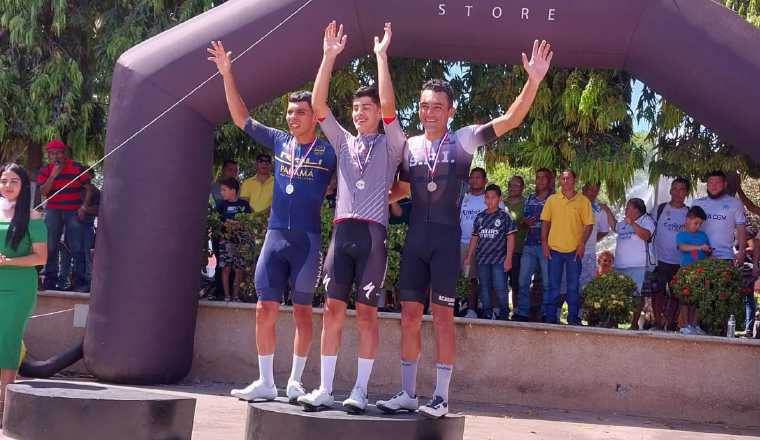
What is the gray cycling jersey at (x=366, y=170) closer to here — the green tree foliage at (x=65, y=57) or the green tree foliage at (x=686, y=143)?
the green tree foliage at (x=686, y=143)

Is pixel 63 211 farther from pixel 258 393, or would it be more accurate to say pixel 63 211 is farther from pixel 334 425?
pixel 334 425

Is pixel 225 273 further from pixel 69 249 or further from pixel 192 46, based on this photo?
pixel 192 46

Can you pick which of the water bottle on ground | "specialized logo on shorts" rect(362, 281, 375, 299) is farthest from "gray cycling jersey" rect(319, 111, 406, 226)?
the water bottle on ground

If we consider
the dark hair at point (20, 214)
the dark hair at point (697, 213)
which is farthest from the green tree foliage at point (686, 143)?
the dark hair at point (20, 214)

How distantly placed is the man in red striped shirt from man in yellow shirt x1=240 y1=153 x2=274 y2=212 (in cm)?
171

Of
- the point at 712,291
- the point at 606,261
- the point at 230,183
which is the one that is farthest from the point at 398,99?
the point at 712,291

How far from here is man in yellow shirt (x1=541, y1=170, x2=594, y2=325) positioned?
10812mm

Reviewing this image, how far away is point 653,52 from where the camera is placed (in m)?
9.27

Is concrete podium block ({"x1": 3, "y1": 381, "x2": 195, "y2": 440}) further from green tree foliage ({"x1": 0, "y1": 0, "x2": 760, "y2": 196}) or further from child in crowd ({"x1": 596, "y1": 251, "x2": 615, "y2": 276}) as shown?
child in crowd ({"x1": 596, "y1": 251, "x2": 615, "y2": 276})

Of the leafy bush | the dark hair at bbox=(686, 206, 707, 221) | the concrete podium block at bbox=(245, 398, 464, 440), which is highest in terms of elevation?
the dark hair at bbox=(686, 206, 707, 221)

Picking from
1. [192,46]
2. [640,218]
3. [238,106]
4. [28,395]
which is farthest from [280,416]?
[640,218]

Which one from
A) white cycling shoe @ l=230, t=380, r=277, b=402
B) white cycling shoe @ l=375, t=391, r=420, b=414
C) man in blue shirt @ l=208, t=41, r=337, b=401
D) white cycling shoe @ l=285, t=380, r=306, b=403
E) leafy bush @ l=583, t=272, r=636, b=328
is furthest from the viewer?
leafy bush @ l=583, t=272, r=636, b=328

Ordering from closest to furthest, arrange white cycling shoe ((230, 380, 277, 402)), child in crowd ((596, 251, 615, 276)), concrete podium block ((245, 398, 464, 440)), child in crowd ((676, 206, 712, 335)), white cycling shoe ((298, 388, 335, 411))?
1. concrete podium block ((245, 398, 464, 440))
2. white cycling shoe ((298, 388, 335, 411))
3. white cycling shoe ((230, 380, 277, 402))
4. child in crowd ((676, 206, 712, 335))
5. child in crowd ((596, 251, 615, 276))

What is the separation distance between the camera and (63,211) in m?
11.7
